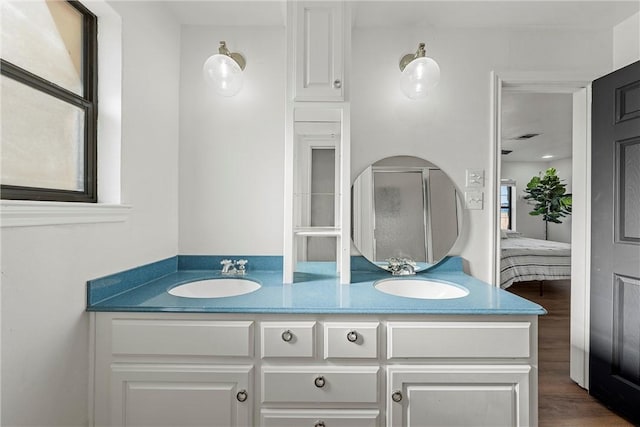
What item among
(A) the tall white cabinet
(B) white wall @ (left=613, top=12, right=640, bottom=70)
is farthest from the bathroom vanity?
(B) white wall @ (left=613, top=12, right=640, bottom=70)

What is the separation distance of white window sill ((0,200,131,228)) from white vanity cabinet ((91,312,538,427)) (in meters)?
0.41

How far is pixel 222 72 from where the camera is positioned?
1733 millimetres

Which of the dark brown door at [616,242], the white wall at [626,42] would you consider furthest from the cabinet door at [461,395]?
the white wall at [626,42]

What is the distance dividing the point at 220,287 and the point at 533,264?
397cm

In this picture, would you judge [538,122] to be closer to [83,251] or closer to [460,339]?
[460,339]

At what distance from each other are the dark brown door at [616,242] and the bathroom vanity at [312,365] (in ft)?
3.10

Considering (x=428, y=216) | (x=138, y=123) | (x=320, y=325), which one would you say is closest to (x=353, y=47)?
(x=428, y=216)

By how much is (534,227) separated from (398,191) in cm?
667

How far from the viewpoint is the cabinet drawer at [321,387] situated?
1240mm

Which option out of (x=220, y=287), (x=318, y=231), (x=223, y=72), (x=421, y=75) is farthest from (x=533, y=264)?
(x=223, y=72)

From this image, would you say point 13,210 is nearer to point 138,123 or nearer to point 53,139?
point 53,139

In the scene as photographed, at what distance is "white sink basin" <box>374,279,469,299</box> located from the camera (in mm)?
1698

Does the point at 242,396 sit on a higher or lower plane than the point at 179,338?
lower

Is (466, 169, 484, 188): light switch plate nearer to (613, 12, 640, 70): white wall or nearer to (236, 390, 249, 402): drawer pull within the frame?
(613, 12, 640, 70): white wall
